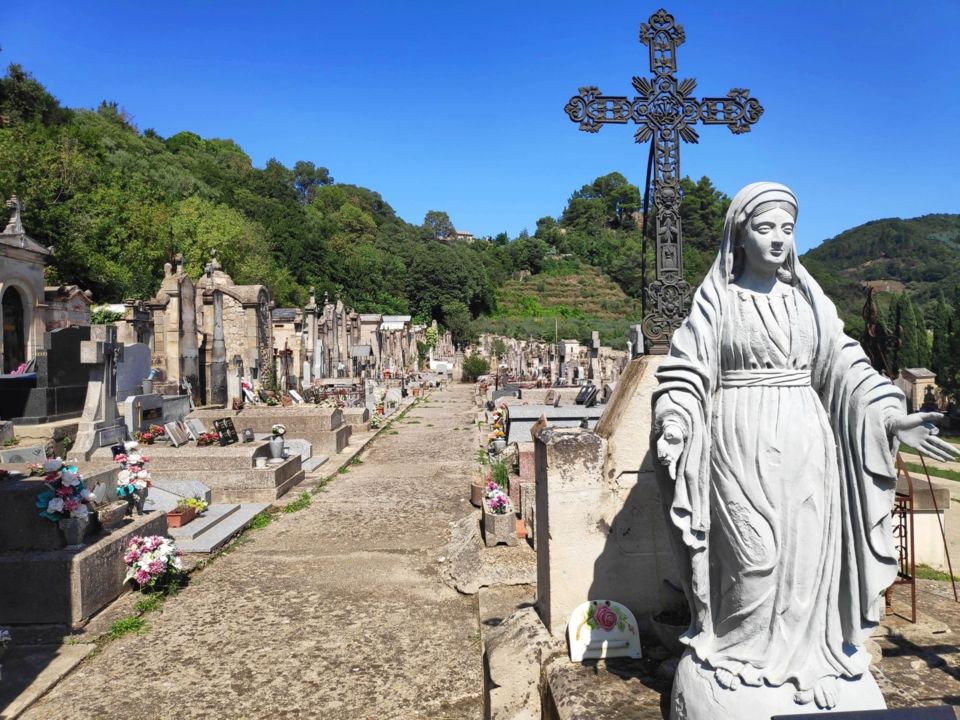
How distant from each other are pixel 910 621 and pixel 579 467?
2.17 metres

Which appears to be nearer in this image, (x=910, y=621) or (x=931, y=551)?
(x=910, y=621)

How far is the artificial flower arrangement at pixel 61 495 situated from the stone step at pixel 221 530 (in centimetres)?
180

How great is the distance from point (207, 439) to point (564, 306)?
3159 inches

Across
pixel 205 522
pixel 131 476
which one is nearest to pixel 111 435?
pixel 205 522

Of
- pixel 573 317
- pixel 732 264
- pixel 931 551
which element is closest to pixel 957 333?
pixel 931 551

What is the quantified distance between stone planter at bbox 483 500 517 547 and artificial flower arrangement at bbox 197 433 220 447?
20.0 feet

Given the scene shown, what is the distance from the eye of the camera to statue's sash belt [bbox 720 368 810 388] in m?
2.51

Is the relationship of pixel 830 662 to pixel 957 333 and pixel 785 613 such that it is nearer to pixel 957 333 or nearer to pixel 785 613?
pixel 785 613

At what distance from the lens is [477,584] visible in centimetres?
604

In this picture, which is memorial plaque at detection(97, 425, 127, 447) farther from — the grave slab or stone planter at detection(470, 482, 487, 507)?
stone planter at detection(470, 482, 487, 507)

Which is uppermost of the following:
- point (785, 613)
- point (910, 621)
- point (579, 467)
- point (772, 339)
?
point (772, 339)

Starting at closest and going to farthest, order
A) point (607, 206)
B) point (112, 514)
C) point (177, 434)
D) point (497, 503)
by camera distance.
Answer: point (112, 514), point (497, 503), point (177, 434), point (607, 206)

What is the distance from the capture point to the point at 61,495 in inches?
221

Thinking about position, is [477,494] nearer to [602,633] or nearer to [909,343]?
[602,633]
